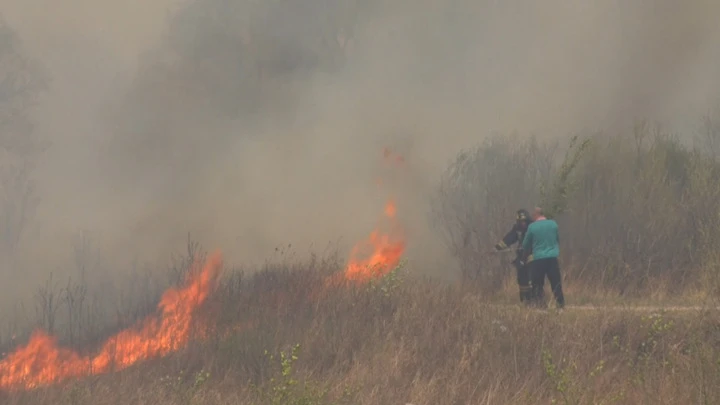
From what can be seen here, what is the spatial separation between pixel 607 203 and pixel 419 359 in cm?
743

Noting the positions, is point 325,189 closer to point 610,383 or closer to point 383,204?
point 383,204

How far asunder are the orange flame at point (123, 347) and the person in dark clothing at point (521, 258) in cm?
446

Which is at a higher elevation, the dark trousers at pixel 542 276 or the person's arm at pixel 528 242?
the person's arm at pixel 528 242

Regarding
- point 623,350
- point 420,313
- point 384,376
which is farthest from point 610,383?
point 420,313

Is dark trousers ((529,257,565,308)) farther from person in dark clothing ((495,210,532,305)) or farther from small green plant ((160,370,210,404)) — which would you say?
small green plant ((160,370,210,404))

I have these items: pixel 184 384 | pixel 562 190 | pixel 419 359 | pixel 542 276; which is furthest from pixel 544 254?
pixel 184 384

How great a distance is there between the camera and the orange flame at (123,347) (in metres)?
6.83

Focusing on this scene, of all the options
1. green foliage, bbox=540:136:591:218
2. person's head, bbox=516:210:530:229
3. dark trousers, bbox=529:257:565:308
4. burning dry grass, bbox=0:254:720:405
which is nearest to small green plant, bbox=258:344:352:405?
burning dry grass, bbox=0:254:720:405

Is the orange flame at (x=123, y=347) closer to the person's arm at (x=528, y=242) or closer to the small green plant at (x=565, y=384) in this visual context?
the small green plant at (x=565, y=384)

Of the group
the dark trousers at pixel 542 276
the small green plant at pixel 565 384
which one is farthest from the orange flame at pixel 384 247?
the small green plant at pixel 565 384

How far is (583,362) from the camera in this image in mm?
5840

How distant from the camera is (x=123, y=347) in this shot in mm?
7781

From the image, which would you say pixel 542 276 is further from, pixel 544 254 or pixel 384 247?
pixel 384 247

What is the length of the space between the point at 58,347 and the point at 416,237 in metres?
8.82
